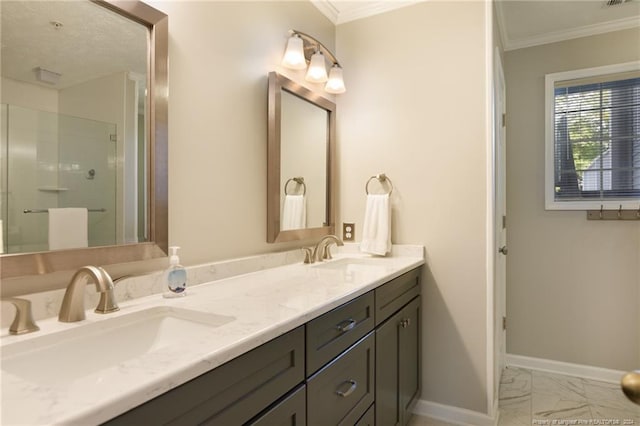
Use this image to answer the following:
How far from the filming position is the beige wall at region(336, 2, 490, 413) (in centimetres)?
211

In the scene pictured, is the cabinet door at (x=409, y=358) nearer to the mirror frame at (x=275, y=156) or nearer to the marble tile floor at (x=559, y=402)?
the marble tile floor at (x=559, y=402)

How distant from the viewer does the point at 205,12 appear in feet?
4.94

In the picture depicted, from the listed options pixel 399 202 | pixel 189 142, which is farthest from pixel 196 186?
pixel 399 202

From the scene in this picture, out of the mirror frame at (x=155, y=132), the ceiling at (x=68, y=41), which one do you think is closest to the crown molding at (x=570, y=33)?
the mirror frame at (x=155, y=132)

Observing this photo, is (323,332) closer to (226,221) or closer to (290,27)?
(226,221)

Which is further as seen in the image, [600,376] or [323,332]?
[600,376]

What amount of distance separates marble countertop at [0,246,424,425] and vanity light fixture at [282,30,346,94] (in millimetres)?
1099

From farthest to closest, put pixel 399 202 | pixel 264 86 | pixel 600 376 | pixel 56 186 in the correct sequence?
pixel 600 376 → pixel 399 202 → pixel 264 86 → pixel 56 186

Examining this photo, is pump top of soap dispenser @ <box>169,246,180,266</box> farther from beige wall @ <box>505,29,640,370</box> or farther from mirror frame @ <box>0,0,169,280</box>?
beige wall @ <box>505,29,640,370</box>

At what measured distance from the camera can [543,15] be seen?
253cm

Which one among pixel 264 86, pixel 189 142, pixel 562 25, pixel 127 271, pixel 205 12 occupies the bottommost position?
pixel 127 271

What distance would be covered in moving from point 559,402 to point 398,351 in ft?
4.37

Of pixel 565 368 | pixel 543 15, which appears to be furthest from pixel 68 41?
pixel 565 368

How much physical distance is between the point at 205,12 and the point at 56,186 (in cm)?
91
